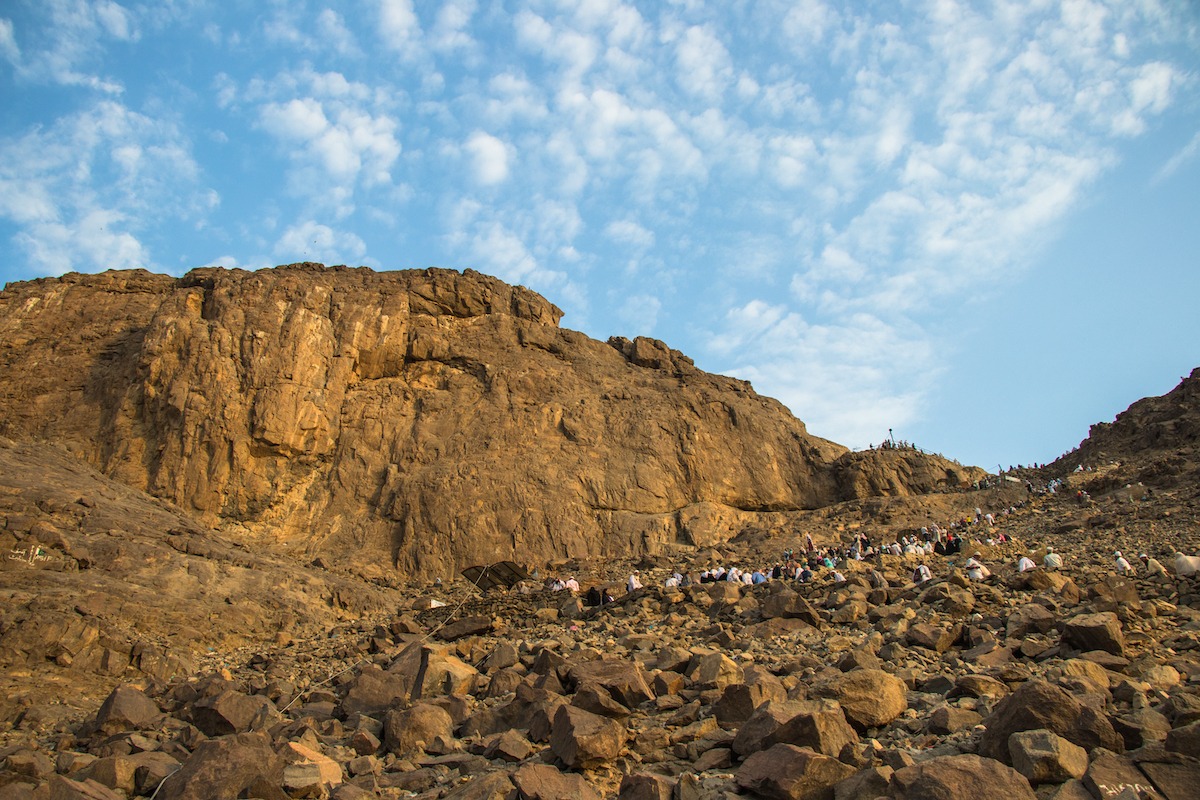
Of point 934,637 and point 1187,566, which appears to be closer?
point 934,637

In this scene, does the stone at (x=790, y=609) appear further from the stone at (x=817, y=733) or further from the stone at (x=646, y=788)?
the stone at (x=646, y=788)

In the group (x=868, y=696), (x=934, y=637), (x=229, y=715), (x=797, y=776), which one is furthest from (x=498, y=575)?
(x=797, y=776)

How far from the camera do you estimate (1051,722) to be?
4887mm

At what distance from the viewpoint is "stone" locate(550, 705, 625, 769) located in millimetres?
6047

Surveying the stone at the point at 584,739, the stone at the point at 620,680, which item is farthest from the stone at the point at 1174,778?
the stone at the point at 620,680

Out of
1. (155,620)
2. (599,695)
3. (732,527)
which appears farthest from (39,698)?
(732,527)

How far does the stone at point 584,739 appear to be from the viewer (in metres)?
6.05

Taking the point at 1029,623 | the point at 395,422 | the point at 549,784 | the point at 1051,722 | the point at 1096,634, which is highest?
the point at 395,422

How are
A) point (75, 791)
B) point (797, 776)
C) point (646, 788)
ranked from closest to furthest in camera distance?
point (797, 776), point (646, 788), point (75, 791)

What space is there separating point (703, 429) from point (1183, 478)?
18.4 meters

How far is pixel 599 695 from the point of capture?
7.15 meters

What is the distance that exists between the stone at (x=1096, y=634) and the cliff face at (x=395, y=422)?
75.8 ft

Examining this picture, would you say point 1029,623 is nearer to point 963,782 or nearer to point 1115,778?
point 1115,778

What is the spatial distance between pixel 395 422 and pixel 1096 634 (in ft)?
96.6
